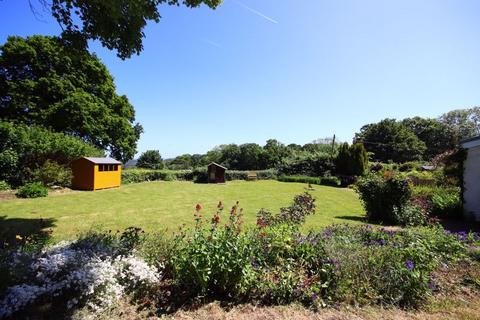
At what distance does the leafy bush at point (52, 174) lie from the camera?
1394cm

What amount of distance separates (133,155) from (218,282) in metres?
29.0

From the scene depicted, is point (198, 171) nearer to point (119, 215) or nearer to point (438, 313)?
point (119, 215)

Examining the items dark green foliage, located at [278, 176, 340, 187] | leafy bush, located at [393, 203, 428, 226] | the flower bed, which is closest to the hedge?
dark green foliage, located at [278, 176, 340, 187]

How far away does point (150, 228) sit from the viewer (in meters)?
7.53

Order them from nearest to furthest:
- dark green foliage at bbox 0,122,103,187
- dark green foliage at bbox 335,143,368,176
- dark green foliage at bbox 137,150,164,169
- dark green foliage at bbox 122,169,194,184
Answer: dark green foliage at bbox 0,122,103,187 → dark green foliage at bbox 122,169,194,184 → dark green foliage at bbox 335,143,368,176 → dark green foliage at bbox 137,150,164,169

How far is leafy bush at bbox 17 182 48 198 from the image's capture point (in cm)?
1198

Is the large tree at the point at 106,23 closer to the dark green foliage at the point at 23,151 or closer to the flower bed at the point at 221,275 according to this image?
the flower bed at the point at 221,275

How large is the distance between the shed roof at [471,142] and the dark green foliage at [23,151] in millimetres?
20436

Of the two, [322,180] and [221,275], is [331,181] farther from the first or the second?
[221,275]

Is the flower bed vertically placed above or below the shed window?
below

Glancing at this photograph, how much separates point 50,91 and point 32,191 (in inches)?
519

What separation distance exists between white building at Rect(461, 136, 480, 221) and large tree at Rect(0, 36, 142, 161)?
2567 cm

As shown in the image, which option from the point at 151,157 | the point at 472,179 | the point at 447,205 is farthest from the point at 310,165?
the point at 151,157

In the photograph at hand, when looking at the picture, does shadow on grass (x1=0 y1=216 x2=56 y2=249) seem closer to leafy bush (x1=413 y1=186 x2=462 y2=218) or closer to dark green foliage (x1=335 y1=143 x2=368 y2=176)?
leafy bush (x1=413 y1=186 x2=462 y2=218)
